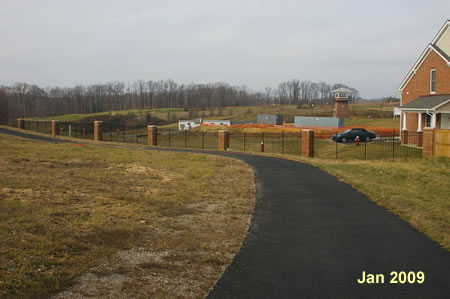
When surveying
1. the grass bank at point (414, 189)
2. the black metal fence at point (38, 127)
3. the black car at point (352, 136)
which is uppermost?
the black metal fence at point (38, 127)

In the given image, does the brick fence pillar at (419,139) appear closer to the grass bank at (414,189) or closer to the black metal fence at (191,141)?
the grass bank at (414,189)

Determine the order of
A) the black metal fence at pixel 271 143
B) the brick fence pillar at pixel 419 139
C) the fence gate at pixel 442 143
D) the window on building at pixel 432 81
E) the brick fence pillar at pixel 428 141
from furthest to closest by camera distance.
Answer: the black metal fence at pixel 271 143, the window on building at pixel 432 81, the brick fence pillar at pixel 419 139, the brick fence pillar at pixel 428 141, the fence gate at pixel 442 143

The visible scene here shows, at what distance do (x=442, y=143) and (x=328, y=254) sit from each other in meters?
20.3

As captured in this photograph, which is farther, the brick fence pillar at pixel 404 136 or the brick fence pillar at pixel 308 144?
the brick fence pillar at pixel 404 136

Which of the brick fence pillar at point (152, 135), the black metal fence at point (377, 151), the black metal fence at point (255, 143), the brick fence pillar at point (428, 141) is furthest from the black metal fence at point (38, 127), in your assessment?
the brick fence pillar at point (428, 141)

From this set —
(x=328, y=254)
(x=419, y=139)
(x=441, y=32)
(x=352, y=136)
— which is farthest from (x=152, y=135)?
(x=328, y=254)

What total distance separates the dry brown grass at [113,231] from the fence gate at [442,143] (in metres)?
14.8

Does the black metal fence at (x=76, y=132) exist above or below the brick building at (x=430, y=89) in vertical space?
below

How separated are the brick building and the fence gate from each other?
5077 mm

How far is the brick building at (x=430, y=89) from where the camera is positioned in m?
29.7

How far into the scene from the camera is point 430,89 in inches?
1281

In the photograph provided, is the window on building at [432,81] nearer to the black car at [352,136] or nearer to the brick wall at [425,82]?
the brick wall at [425,82]

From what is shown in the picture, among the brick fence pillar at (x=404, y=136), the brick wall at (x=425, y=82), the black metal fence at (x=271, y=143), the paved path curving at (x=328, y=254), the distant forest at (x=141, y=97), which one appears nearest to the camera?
the paved path curving at (x=328, y=254)

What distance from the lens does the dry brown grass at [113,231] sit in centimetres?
570
